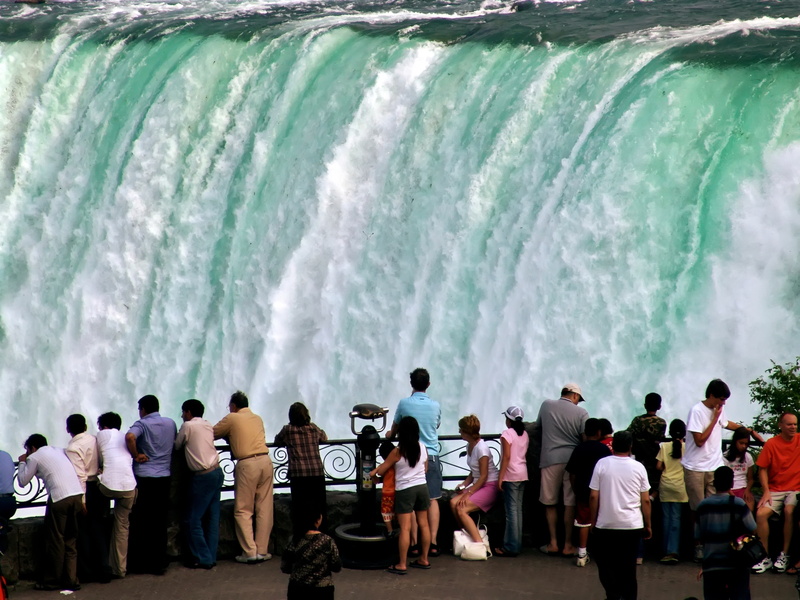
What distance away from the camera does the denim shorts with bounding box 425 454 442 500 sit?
10.9 meters

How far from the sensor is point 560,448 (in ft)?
35.2

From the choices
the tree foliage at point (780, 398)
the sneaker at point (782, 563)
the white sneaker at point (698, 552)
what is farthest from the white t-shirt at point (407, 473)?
the tree foliage at point (780, 398)

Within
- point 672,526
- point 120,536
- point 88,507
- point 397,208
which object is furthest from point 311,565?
point 397,208

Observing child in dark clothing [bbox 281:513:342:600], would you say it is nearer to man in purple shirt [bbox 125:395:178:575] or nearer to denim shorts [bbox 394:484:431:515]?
denim shorts [bbox 394:484:431:515]

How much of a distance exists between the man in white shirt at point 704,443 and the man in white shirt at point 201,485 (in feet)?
12.6

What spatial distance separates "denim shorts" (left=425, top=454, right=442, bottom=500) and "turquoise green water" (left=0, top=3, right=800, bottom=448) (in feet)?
14.0

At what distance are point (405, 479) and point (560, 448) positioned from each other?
1343 mm

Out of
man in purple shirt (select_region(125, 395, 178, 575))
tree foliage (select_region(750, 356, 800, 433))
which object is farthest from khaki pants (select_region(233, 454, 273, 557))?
tree foliage (select_region(750, 356, 800, 433))

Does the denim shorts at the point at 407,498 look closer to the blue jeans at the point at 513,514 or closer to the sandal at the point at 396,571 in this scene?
the sandal at the point at 396,571

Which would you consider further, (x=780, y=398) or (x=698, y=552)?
(x=780, y=398)

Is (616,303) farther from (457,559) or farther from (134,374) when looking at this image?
(134,374)

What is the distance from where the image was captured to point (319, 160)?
1892 cm

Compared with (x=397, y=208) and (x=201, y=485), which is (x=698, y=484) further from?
(x=397, y=208)

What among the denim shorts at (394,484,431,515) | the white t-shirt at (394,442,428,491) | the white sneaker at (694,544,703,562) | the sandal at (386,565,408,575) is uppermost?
the white t-shirt at (394,442,428,491)
